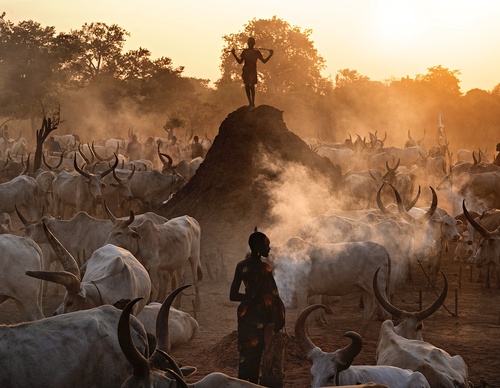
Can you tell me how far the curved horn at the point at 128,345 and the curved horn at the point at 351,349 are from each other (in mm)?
2005

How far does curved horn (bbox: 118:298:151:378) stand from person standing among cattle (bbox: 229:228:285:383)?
231 cm

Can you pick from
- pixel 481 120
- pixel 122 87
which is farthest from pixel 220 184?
pixel 481 120

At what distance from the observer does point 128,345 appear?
5.90 meters

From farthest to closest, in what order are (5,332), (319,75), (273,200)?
(319,75)
(273,200)
(5,332)

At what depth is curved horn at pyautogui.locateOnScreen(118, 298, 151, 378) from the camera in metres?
5.90

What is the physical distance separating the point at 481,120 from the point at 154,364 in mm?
57308

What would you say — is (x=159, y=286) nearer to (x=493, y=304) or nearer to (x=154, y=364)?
(x=493, y=304)

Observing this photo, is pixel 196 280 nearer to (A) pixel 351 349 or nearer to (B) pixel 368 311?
(B) pixel 368 311

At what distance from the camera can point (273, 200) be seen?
18312 millimetres

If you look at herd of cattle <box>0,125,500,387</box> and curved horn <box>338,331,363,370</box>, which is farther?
curved horn <box>338,331,363,370</box>

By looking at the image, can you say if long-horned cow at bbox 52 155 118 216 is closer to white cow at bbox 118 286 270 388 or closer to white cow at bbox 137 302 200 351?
white cow at bbox 137 302 200 351

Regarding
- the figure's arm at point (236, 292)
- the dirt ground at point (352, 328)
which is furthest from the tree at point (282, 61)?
the figure's arm at point (236, 292)

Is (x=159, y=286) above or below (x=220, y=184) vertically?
below

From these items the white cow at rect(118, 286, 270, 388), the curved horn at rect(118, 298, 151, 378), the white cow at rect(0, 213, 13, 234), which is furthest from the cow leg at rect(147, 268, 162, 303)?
the curved horn at rect(118, 298, 151, 378)
